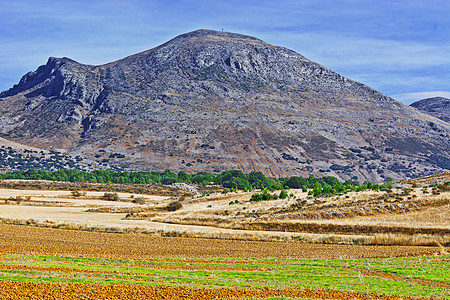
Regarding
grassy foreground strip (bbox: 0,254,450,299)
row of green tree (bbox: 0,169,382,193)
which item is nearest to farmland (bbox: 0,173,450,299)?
grassy foreground strip (bbox: 0,254,450,299)

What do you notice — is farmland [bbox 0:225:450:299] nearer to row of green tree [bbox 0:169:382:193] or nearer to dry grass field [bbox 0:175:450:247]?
dry grass field [bbox 0:175:450:247]

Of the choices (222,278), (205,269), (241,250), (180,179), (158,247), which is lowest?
(241,250)

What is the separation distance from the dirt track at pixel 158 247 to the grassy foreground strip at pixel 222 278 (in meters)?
3.18

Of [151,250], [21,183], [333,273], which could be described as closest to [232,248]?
[151,250]

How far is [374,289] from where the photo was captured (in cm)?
2098

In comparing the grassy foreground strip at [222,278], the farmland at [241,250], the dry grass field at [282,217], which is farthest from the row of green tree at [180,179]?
the grassy foreground strip at [222,278]

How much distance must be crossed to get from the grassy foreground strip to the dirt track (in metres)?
3.18

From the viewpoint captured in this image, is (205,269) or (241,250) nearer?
(205,269)

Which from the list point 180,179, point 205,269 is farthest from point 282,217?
point 180,179

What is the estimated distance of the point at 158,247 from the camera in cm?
3591

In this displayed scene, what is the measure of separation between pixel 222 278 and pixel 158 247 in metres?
14.0

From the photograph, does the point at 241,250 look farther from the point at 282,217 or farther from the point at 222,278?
the point at 282,217

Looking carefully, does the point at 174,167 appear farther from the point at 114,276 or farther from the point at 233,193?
the point at 114,276

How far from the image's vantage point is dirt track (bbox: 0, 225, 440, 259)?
3198cm
